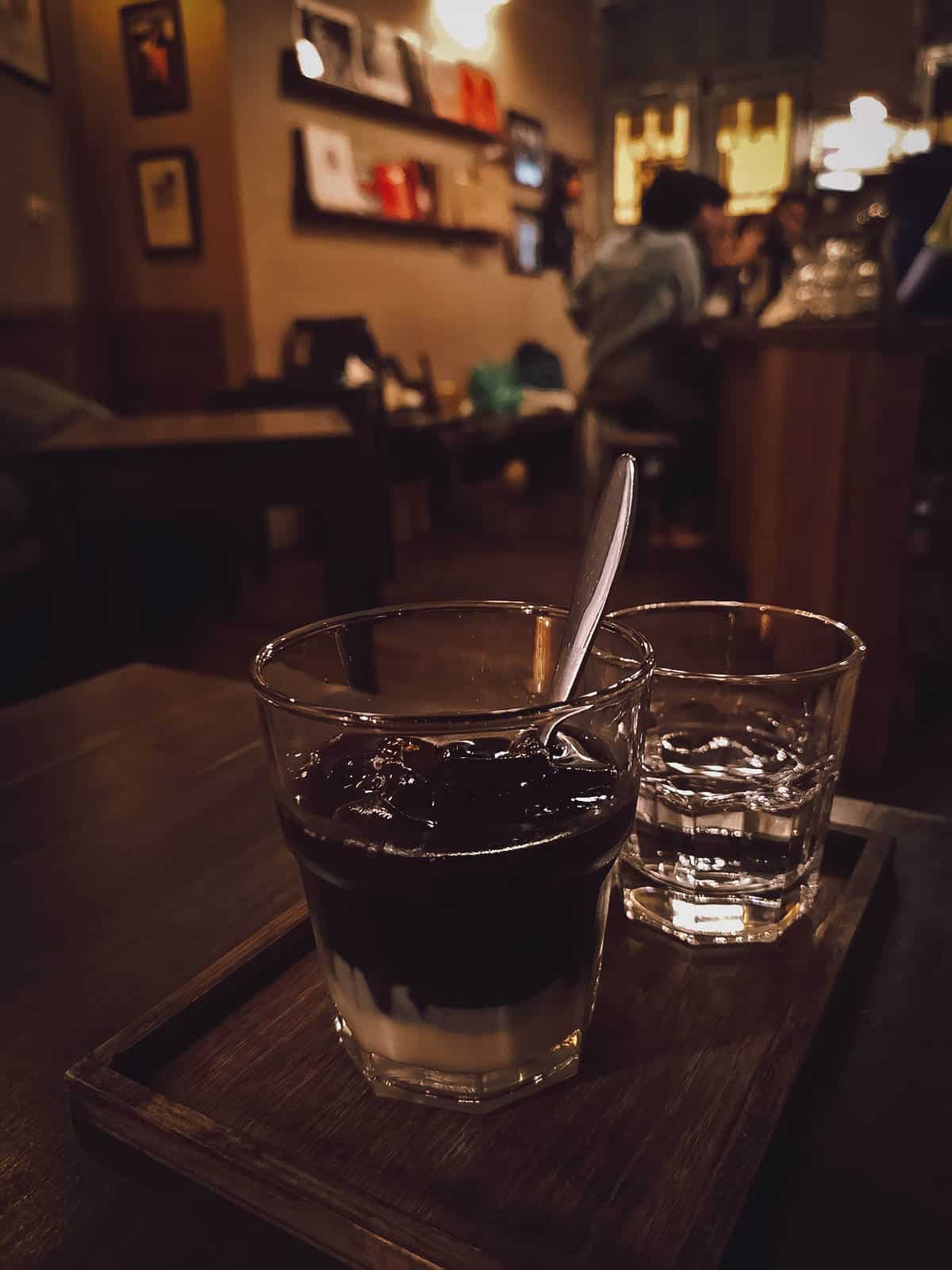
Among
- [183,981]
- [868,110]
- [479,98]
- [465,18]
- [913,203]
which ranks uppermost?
[465,18]

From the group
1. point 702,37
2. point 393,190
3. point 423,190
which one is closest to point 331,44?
point 393,190

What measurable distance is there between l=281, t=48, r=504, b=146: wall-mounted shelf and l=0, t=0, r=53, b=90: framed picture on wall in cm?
101

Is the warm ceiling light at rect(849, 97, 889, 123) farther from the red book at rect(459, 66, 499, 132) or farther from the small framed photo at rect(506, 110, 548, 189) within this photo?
the red book at rect(459, 66, 499, 132)

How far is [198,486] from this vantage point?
226 centimetres

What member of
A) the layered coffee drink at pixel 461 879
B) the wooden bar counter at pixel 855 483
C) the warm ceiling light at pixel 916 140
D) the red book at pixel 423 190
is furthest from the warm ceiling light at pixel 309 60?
the layered coffee drink at pixel 461 879

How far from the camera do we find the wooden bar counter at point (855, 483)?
198 centimetres

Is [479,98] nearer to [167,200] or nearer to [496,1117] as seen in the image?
[167,200]

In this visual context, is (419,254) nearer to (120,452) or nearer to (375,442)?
(375,442)

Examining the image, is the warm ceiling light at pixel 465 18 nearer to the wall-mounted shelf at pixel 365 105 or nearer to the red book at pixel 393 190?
the wall-mounted shelf at pixel 365 105

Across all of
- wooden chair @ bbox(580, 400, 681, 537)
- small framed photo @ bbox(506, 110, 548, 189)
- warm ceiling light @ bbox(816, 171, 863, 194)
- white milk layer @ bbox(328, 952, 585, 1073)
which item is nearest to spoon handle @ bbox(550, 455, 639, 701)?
white milk layer @ bbox(328, 952, 585, 1073)

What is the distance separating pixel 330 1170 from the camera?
1.29 feet

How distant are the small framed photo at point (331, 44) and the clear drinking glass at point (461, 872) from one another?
16.3 ft

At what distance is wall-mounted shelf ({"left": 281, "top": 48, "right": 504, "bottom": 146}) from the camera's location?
4.55 m

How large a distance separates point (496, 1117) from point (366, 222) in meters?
5.41
